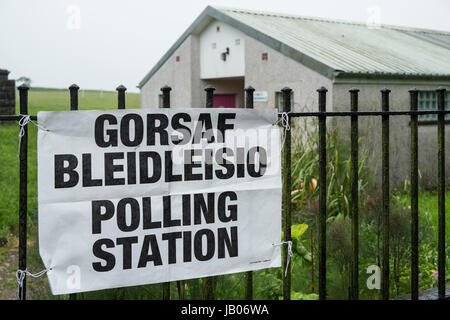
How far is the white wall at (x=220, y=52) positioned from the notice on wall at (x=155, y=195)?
1176 centimetres

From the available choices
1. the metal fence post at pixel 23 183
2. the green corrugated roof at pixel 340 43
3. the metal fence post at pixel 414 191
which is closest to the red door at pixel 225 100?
the green corrugated roof at pixel 340 43

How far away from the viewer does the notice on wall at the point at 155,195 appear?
2.88 m

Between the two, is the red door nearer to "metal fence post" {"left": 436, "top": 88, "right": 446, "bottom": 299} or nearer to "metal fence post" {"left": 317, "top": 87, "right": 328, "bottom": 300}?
"metal fence post" {"left": 436, "top": 88, "right": 446, "bottom": 299}

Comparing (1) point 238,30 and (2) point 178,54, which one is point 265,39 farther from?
(2) point 178,54

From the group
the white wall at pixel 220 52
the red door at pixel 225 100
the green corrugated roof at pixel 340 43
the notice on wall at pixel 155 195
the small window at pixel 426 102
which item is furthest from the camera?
the red door at pixel 225 100

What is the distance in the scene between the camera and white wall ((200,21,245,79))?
1491 centimetres

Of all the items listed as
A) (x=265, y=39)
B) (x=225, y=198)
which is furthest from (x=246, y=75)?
(x=225, y=198)

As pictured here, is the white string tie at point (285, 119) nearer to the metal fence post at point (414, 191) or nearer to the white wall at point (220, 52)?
the metal fence post at point (414, 191)

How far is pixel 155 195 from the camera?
9.95ft

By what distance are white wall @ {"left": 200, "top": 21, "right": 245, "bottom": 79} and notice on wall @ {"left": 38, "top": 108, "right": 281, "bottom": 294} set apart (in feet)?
38.6

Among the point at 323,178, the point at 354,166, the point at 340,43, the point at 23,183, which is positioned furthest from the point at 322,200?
the point at 340,43

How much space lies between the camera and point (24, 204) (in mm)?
2914

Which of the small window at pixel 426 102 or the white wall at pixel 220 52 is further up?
the white wall at pixel 220 52

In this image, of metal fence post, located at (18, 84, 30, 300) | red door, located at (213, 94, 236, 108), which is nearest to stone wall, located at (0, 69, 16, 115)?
red door, located at (213, 94, 236, 108)
